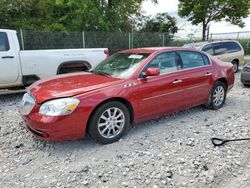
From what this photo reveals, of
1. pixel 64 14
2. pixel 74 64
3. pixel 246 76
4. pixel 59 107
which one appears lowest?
pixel 246 76

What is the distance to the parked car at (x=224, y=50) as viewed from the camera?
10.3 meters

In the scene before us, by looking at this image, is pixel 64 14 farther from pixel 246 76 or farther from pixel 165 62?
pixel 165 62

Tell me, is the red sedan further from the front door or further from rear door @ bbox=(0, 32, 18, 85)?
rear door @ bbox=(0, 32, 18, 85)

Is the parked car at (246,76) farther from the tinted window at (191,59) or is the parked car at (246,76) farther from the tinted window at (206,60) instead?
the tinted window at (191,59)

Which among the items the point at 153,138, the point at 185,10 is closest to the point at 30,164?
the point at 153,138

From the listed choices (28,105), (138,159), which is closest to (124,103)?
(138,159)

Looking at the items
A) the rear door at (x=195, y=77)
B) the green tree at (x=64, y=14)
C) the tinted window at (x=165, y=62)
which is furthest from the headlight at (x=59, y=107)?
the green tree at (x=64, y=14)

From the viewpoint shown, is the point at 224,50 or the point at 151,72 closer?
the point at 151,72

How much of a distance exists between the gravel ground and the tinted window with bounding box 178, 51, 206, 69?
1.18 m

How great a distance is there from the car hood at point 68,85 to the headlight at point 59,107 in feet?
0.27

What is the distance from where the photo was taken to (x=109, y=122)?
3.75 meters

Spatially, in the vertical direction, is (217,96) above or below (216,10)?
below

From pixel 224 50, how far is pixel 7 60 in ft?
29.1

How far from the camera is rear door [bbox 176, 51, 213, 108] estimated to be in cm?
471
